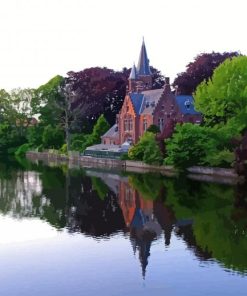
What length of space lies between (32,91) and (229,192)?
82394 mm

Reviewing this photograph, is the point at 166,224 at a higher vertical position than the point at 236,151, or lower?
lower

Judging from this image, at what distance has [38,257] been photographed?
23.9 metres

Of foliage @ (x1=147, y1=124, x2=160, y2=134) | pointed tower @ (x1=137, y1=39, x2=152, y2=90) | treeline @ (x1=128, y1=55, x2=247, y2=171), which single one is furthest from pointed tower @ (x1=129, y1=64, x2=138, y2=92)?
treeline @ (x1=128, y1=55, x2=247, y2=171)

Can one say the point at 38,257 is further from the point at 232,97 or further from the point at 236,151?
the point at 232,97

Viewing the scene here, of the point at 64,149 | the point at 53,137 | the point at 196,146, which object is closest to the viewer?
the point at 196,146

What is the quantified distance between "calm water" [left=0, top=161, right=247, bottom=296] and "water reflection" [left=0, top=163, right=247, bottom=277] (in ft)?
0.19

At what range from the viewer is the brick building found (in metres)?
78.2

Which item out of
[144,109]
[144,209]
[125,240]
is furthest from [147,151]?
[125,240]

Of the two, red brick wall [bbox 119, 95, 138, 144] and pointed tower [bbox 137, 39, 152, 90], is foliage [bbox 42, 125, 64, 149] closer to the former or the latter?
red brick wall [bbox 119, 95, 138, 144]

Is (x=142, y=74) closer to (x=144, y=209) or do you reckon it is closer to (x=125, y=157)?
(x=125, y=157)

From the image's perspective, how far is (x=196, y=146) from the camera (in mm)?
56250

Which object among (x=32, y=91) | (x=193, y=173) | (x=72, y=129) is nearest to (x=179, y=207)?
(x=193, y=173)

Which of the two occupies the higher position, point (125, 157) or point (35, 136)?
point (35, 136)

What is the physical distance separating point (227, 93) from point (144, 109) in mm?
24950
